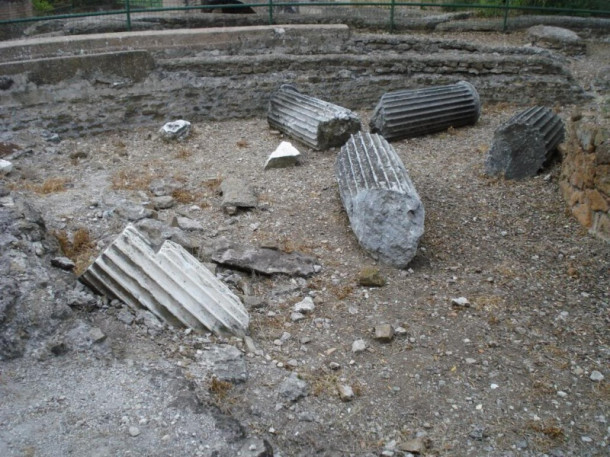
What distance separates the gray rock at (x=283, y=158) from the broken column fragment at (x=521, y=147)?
7.43 ft

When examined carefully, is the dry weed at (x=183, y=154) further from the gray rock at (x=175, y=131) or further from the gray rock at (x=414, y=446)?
the gray rock at (x=414, y=446)

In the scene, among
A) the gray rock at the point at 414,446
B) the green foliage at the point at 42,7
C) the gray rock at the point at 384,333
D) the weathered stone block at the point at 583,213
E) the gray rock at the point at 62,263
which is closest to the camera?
the gray rock at the point at 414,446

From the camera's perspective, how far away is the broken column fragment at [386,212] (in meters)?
5.10

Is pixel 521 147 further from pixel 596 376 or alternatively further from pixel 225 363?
pixel 225 363

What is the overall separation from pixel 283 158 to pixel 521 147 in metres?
2.70

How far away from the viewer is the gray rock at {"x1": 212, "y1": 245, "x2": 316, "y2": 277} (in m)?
5.11

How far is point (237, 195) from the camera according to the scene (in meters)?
6.30

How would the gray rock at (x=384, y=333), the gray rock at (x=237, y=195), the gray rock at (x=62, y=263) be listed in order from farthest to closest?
the gray rock at (x=237, y=195)
the gray rock at (x=62, y=263)
the gray rock at (x=384, y=333)

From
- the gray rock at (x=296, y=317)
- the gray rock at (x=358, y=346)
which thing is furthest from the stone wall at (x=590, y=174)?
the gray rock at (x=296, y=317)

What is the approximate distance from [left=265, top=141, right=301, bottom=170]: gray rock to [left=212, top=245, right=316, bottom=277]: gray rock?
2.09m

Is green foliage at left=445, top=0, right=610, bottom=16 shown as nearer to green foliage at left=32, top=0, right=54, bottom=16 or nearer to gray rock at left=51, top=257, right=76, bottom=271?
green foliage at left=32, top=0, right=54, bottom=16

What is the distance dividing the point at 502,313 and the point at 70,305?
318cm

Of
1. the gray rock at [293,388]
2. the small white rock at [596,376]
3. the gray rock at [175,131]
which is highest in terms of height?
the gray rock at [175,131]

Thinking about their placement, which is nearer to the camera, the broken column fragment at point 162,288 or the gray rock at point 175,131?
the broken column fragment at point 162,288
